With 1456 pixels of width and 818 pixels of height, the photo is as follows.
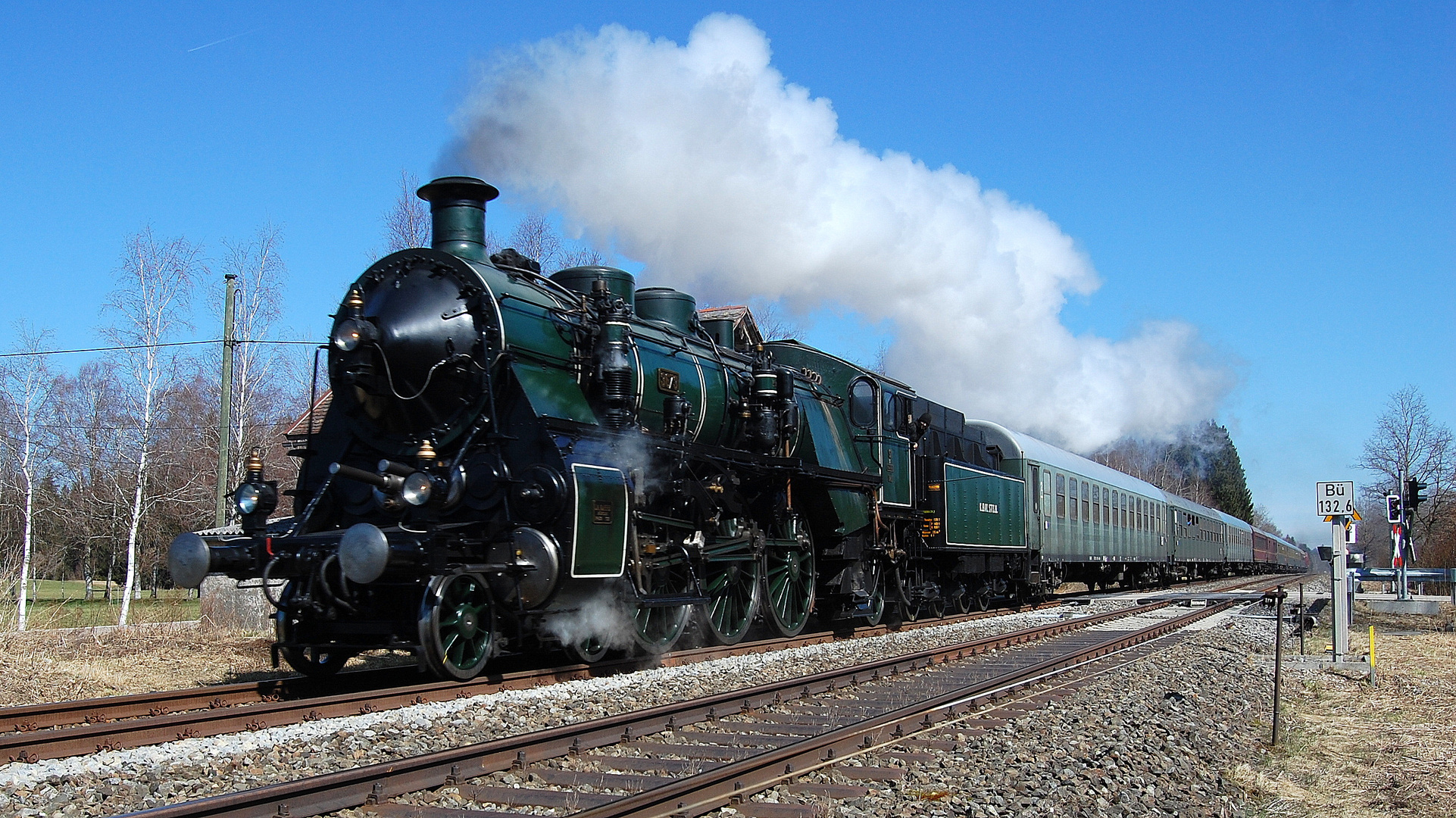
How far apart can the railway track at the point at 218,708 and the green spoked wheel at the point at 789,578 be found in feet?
10.6

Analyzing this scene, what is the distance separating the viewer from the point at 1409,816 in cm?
581

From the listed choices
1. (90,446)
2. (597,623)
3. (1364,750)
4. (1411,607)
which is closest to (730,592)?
(597,623)

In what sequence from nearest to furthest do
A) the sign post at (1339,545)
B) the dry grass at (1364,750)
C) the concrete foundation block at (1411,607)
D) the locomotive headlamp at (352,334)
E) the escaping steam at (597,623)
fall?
the dry grass at (1364,750) → the locomotive headlamp at (352,334) → the escaping steam at (597,623) → the sign post at (1339,545) → the concrete foundation block at (1411,607)

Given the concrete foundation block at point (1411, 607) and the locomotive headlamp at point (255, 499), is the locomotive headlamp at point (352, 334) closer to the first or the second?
the locomotive headlamp at point (255, 499)

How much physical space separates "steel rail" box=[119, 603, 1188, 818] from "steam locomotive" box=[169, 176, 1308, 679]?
1.65 meters

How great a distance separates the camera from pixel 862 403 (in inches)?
608

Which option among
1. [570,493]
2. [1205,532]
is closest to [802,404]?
[570,493]

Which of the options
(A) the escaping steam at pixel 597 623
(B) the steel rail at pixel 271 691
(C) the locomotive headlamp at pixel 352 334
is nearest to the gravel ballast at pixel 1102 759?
(A) the escaping steam at pixel 597 623

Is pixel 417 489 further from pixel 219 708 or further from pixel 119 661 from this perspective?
pixel 119 661

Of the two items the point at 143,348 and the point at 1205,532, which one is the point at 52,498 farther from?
the point at 1205,532

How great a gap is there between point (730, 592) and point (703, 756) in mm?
5768

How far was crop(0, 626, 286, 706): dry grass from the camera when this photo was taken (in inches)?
379

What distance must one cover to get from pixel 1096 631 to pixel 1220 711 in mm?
6860

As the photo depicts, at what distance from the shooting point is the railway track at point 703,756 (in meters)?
4.95
